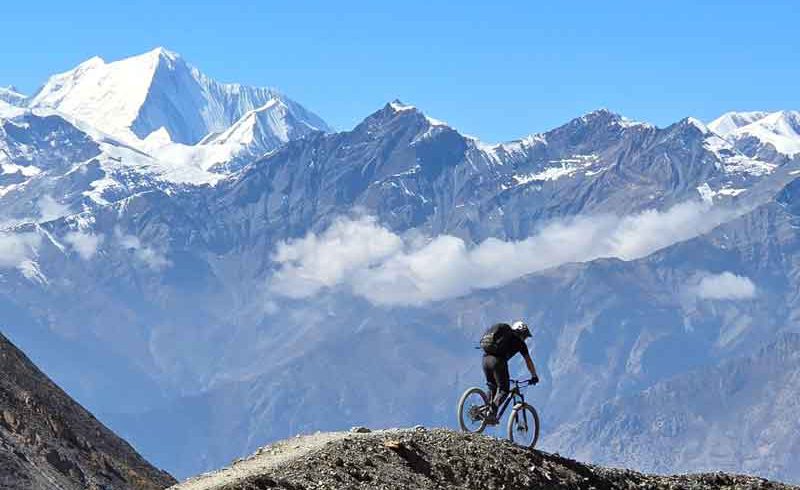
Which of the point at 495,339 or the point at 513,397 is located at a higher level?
the point at 495,339

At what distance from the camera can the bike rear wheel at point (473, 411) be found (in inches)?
1501

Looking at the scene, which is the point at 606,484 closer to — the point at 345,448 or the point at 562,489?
the point at 562,489

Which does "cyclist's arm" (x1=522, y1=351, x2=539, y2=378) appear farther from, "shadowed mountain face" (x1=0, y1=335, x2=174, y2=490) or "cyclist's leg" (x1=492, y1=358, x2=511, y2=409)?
"shadowed mountain face" (x1=0, y1=335, x2=174, y2=490)

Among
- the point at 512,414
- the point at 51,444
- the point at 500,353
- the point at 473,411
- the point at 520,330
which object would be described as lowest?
the point at 51,444

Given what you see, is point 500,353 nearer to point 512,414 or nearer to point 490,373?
point 490,373

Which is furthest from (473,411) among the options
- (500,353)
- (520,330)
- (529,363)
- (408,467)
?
(408,467)

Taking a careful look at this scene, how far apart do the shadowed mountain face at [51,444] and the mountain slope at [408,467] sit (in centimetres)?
1523

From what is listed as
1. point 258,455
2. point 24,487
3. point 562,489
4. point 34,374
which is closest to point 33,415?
point 34,374

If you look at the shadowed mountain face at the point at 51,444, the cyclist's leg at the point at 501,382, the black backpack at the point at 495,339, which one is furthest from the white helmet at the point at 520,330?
the shadowed mountain face at the point at 51,444

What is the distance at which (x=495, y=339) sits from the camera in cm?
3756

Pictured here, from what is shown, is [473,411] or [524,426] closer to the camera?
[473,411]

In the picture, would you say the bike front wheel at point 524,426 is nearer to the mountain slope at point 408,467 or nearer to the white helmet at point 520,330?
the mountain slope at point 408,467

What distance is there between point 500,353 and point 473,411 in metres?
1.70

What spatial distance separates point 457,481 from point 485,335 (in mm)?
4964
